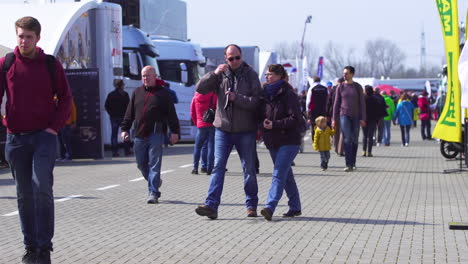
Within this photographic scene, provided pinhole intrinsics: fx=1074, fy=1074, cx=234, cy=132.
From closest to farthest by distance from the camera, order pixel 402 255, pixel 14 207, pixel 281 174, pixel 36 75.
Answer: pixel 36 75 → pixel 402 255 → pixel 281 174 → pixel 14 207

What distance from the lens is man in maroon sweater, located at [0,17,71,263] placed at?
7.24m

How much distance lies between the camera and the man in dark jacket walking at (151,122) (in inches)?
490

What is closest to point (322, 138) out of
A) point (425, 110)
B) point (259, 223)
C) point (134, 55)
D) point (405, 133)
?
point (259, 223)

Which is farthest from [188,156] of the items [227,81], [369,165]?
[227,81]

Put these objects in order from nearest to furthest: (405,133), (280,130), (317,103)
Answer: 1. (280,130)
2. (317,103)
3. (405,133)

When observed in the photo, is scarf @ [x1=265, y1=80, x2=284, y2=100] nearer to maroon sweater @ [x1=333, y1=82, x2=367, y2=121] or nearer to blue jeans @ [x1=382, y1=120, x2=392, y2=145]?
maroon sweater @ [x1=333, y1=82, x2=367, y2=121]

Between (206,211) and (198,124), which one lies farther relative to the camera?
(198,124)

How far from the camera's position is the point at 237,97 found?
10.4 meters

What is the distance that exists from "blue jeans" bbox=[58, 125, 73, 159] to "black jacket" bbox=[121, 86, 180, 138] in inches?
368

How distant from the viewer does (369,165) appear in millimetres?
20000

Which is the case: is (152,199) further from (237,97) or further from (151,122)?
(237,97)

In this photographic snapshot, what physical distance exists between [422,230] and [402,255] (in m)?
1.66

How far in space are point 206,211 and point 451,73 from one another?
7409 mm

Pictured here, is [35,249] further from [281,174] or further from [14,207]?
[14,207]
